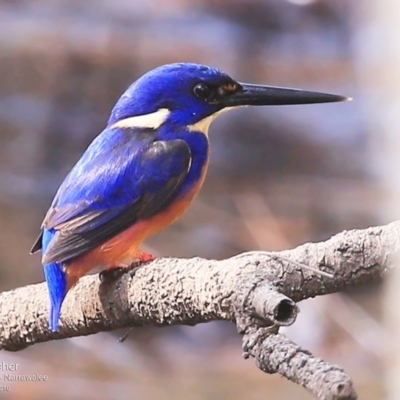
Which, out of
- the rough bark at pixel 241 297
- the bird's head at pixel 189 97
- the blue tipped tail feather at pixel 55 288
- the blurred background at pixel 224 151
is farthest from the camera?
the blurred background at pixel 224 151

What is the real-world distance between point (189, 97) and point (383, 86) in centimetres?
157

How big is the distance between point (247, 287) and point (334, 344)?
1864 mm

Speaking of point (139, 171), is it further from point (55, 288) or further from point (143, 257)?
point (55, 288)

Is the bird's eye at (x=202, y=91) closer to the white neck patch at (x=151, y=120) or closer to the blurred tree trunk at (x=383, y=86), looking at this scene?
the white neck patch at (x=151, y=120)

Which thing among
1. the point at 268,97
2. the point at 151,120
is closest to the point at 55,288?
the point at 151,120

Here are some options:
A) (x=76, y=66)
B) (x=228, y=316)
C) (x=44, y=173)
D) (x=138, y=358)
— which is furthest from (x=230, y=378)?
(x=228, y=316)

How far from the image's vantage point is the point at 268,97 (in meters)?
1.61

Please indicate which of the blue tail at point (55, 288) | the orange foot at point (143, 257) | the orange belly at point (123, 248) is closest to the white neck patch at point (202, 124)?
the orange belly at point (123, 248)

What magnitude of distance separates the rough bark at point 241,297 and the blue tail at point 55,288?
0.05m

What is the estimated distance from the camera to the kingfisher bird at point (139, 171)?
4.79 feet

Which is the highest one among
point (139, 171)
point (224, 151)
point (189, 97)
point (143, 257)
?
point (189, 97)

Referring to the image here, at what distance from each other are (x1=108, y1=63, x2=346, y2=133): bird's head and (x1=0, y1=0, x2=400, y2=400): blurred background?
117 centimetres

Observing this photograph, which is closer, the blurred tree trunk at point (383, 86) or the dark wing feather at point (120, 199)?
the dark wing feather at point (120, 199)

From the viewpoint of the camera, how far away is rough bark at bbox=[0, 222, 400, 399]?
0.92m
